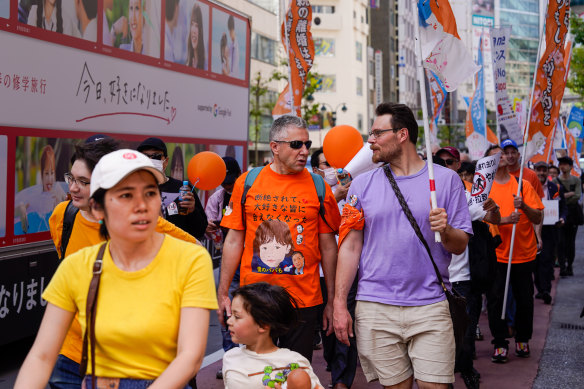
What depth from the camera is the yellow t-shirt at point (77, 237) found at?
13.0 feet

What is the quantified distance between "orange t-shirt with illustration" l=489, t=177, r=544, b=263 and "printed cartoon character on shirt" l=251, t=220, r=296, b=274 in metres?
3.65

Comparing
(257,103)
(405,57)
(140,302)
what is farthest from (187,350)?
(405,57)

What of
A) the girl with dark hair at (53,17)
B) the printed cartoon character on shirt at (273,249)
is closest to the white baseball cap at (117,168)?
the printed cartoon character on shirt at (273,249)

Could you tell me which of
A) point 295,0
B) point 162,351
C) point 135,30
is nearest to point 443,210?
point 162,351

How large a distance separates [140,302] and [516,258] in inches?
237

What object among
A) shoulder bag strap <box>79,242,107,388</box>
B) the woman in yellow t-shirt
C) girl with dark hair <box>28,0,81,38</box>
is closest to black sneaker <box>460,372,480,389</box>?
the woman in yellow t-shirt

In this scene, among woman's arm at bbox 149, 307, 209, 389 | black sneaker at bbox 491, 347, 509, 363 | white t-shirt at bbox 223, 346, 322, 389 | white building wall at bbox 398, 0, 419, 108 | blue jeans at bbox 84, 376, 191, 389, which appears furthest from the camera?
white building wall at bbox 398, 0, 419, 108

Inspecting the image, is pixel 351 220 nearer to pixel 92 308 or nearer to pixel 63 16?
pixel 92 308

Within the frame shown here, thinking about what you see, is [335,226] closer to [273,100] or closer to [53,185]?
[53,185]

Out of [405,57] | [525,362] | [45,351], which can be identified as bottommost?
[525,362]

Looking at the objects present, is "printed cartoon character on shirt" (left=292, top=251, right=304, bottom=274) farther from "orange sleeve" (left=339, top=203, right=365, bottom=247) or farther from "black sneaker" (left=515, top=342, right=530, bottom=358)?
"black sneaker" (left=515, top=342, right=530, bottom=358)

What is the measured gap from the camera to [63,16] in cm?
751

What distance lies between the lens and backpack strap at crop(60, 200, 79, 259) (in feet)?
14.4

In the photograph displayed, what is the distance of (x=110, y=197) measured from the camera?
9.25 feet
